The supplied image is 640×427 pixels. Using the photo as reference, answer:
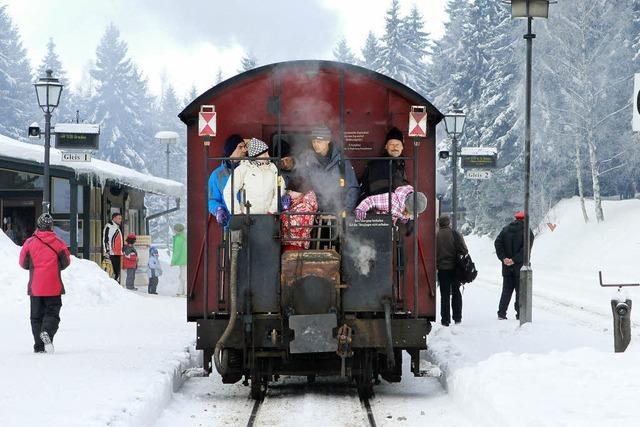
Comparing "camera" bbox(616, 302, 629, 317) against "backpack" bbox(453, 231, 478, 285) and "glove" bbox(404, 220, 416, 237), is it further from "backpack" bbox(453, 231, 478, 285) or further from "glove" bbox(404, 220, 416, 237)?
"backpack" bbox(453, 231, 478, 285)

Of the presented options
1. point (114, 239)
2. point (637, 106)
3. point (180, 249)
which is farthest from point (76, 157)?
point (637, 106)

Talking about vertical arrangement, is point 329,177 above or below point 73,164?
below

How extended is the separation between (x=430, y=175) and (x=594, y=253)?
30836 millimetres

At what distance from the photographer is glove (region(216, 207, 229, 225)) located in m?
9.74

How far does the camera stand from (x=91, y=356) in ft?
38.4

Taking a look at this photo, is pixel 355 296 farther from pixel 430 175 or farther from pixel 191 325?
pixel 191 325

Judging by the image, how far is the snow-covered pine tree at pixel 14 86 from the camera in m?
71.2

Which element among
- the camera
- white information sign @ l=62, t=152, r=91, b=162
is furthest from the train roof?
white information sign @ l=62, t=152, r=91, b=162

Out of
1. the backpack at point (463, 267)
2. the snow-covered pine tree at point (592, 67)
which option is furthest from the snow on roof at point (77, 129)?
the snow-covered pine tree at point (592, 67)

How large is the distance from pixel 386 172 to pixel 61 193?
18449 mm

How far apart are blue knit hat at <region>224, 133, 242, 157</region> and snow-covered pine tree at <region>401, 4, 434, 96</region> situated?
54360mm

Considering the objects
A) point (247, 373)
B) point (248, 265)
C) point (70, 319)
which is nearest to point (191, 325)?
point (70, 319)

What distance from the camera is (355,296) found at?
30.8ft

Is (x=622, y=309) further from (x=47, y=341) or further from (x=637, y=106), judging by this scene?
(x=47, y=341)
